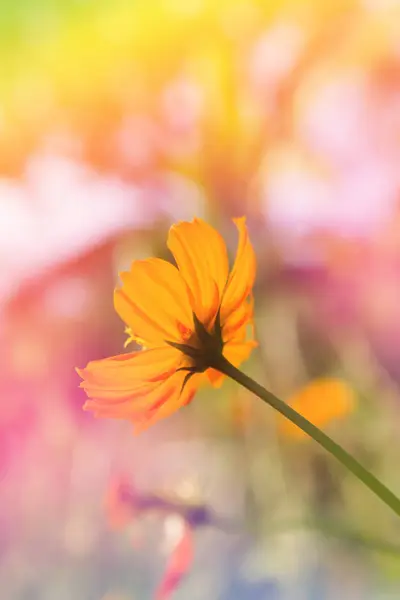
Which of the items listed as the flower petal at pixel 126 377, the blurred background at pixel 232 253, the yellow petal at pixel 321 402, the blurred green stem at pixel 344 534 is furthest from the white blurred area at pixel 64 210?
the blurred green stem at pixel 344 534

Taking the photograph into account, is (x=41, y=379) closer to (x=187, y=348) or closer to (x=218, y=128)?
(x=187, y=348)

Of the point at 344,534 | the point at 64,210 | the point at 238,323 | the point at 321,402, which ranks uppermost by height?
the point at 64,210

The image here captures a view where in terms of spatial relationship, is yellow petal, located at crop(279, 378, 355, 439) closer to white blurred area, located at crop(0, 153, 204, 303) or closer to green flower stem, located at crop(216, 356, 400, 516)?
green flower stem, located at crop(216, 356, 400, 516)

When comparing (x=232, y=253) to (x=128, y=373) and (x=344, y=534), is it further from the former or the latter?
(x=344, y=534)

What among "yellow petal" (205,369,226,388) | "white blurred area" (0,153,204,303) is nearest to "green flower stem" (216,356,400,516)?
"yellow petal" (205,369,226,388)

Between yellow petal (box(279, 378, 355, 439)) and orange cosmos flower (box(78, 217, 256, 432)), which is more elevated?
orange cosmos flower (box(78, 217, 256, 432))

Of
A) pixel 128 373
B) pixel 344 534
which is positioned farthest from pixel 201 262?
pixel 344 534

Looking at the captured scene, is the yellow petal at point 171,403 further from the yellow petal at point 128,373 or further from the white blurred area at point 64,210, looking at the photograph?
the white blurred area at point 64,210
